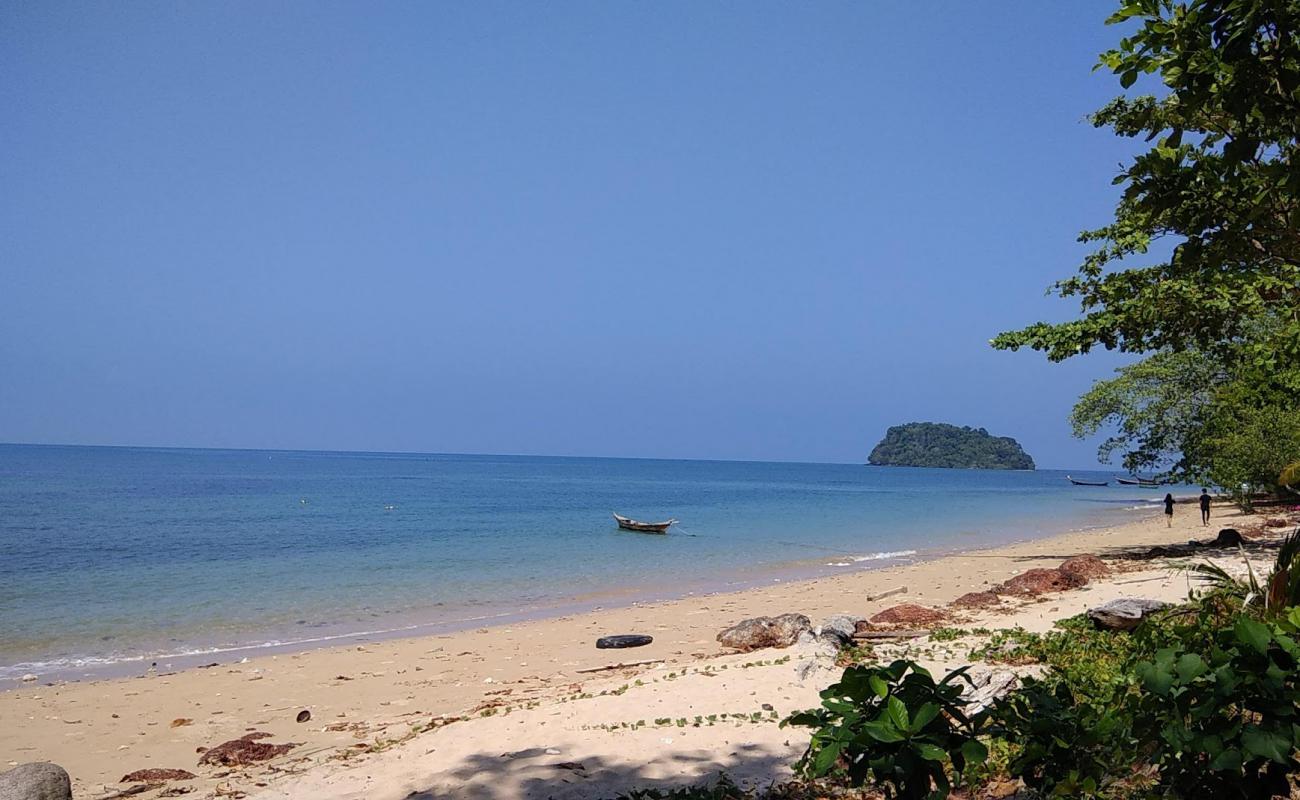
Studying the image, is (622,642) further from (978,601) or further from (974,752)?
(974,752)

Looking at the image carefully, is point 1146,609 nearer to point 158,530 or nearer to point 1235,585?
point 1235,585

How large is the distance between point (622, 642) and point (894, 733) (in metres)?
11.7

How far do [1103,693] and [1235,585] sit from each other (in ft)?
5.95

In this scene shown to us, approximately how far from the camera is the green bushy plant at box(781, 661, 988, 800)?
257 centimetres

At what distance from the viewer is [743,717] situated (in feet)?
24.3

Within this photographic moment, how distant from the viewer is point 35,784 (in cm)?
636

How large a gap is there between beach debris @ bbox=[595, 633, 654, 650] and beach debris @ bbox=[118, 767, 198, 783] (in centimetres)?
677

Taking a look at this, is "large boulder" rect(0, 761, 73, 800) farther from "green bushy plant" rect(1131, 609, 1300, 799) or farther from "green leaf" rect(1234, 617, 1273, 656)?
"green leaf" rect(1234, 617, 1273, 656)

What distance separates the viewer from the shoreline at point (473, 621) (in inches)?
527

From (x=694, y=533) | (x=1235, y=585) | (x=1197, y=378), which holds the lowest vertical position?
(x=694, y=533)

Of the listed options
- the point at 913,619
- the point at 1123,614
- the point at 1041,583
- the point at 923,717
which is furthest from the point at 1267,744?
the point at 1041,583

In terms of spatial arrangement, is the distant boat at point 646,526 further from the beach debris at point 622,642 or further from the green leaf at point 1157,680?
the green leaf at point 1157,680

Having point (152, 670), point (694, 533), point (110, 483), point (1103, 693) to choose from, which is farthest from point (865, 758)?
point (110, 483)

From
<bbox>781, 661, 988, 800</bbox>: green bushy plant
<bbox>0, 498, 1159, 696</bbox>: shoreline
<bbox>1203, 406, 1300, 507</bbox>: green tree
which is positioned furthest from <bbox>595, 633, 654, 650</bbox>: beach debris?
<bbox>1203, 406, 1300, 507</bbox>: green tree
